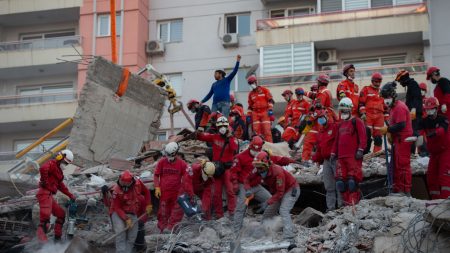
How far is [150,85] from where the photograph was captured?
2180 cm

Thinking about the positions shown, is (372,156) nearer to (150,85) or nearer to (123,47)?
(150,85)

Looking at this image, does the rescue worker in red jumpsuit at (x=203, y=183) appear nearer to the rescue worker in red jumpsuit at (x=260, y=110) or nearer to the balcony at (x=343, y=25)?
the rescue worker in red jumpsuit at (x=260, y=110)

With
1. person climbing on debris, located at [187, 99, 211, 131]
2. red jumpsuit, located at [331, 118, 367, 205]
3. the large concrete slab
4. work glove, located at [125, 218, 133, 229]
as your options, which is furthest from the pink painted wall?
red jumpsuit, located at [331, 118, 367, 205]

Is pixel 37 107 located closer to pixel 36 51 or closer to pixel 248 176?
pixel 36 51

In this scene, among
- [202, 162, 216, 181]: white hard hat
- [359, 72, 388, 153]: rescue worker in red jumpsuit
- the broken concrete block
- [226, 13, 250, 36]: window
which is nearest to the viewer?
the broken concrete block

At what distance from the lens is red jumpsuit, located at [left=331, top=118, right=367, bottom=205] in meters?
13.6

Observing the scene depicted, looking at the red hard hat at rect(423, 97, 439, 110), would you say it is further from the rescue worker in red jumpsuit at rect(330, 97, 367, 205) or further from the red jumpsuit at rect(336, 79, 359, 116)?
the red jumpsuit at rect(336, 79, 359, 116)

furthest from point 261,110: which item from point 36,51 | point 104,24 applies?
point 36,51

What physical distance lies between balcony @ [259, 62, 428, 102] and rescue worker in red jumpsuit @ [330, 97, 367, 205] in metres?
12.2

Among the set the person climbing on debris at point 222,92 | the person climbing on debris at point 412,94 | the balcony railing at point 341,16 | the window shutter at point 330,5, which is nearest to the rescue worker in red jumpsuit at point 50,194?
the person climbing on debris at point 222,92

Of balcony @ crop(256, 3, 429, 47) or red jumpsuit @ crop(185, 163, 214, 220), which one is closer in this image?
red jumpsuit @ crop(185, 163, 214, 220)

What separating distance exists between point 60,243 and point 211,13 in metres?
18.1

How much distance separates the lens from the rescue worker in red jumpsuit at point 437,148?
13.8 m

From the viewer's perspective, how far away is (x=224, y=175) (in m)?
15.0
